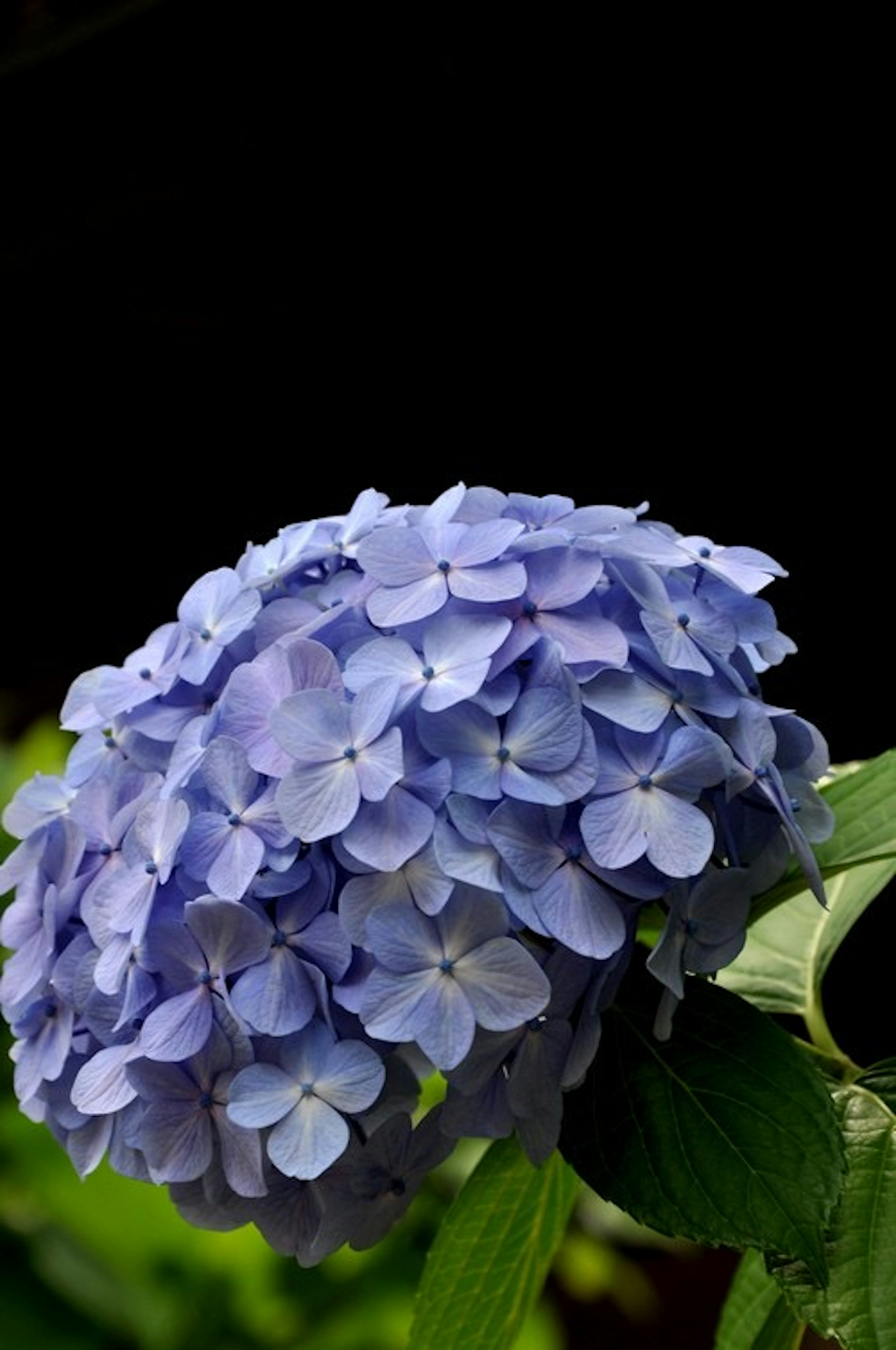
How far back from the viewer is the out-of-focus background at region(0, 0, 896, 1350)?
190 centimetres

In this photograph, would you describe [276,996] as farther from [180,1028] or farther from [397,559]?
[397,559]

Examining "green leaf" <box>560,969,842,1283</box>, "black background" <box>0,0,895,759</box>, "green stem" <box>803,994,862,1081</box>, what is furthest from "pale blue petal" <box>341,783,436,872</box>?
"black background" <box>0,0,895,759</box>

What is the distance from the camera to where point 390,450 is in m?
2.27

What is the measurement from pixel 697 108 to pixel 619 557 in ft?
5.16

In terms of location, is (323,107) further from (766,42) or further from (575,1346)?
(575,1346)

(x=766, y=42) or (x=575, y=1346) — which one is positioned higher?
(x=766, y=42)

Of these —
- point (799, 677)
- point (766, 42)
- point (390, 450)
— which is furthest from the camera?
point (390, 450)

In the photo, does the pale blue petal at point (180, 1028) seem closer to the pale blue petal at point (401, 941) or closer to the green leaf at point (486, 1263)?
the pale blue petal at point (401, 941)

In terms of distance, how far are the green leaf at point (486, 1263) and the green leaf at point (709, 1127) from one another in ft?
0.42

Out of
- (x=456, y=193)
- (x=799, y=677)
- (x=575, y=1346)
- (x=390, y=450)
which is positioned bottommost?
(x=575, y=1346)

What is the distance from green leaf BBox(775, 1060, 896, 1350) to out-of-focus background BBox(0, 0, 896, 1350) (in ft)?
3.70

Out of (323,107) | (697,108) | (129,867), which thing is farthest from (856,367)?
(129,867)

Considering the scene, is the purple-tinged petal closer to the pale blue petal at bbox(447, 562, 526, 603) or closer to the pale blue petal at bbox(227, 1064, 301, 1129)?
the pale blue petal at bbox(227, 1064, 301, 1129)

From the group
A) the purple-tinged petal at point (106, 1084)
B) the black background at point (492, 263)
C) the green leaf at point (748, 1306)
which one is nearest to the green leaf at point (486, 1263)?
the green leaf at point (748, 1306)
